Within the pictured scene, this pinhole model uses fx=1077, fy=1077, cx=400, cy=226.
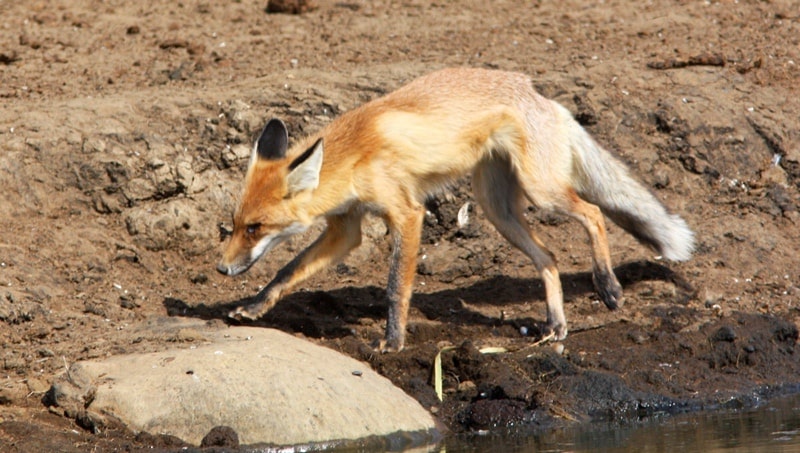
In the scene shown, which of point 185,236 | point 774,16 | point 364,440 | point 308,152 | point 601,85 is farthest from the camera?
point 774,16

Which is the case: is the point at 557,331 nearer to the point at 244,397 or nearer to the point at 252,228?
the point at 252,228

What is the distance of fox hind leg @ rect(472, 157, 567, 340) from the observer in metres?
8.73

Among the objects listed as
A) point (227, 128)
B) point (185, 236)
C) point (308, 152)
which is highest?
point (308, 152)

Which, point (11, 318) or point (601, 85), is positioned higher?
point (601, 85)

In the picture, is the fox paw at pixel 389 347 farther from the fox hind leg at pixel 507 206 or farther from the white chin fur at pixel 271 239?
the fox hind leg at pixel 507 206

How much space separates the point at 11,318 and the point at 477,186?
149 inches

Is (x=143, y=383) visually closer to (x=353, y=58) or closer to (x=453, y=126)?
(x=453, y=126)

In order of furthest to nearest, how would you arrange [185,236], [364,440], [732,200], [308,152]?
[732,200], [185,236], [308,152], [364,440]

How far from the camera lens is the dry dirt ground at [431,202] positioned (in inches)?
305

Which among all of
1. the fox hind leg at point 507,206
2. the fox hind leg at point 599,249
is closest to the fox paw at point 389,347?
the fox hind leg at point 507,206

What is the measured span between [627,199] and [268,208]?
121 inches

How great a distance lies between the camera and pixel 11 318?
803 cm

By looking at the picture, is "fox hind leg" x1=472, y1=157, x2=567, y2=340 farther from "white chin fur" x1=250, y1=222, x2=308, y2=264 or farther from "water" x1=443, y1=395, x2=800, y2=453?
"water" x1=443, y1=395, x2=800, y2=453

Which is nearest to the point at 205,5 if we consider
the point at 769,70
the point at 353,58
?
the point at 353,58
